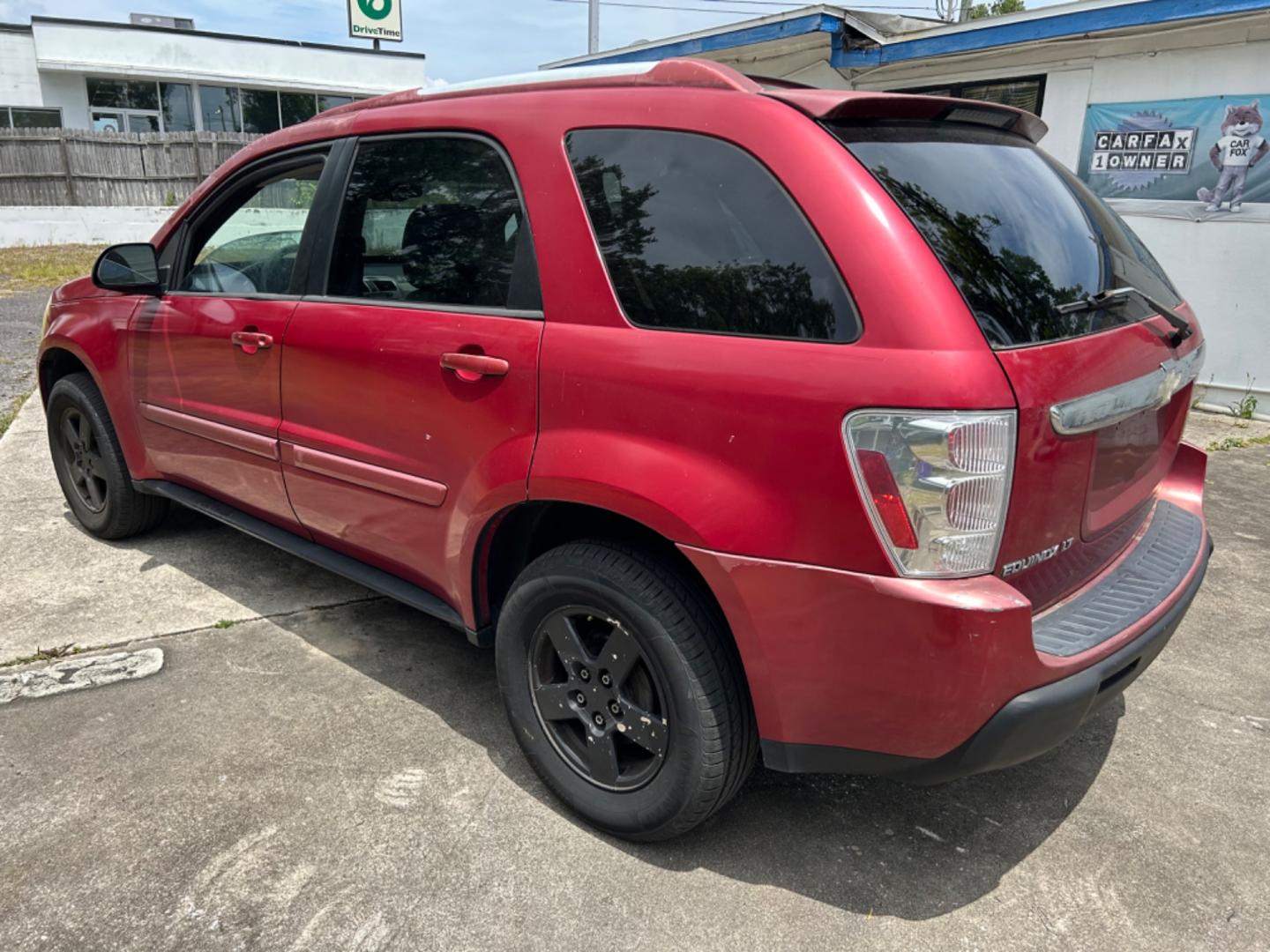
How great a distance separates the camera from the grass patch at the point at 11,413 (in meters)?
6.53

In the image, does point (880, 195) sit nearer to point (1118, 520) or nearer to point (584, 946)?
point (1118, 520)

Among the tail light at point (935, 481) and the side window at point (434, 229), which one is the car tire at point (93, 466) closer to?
the side window at point (434, 229)

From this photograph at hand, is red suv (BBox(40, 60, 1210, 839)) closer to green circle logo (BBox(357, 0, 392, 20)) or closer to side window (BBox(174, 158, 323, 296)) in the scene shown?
side window (BBox(174, 158, 323, 296))

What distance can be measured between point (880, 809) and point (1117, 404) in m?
1.27

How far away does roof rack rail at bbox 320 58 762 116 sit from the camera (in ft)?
7.41

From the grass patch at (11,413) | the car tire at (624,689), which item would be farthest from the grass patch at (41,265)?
the car tire at (624,689)

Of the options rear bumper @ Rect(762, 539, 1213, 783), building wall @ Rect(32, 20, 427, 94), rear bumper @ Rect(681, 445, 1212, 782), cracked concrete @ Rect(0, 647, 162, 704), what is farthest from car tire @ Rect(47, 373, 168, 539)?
building wall @ Rect(32, 20, 427, 94)

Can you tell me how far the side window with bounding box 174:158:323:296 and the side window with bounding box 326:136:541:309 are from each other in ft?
0.95

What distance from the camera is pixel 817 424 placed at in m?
1.90

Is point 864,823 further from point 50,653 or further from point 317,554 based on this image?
point 50,653

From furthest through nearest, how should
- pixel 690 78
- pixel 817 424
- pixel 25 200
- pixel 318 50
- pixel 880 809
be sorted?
pixel 318 50, pixel 25 200, pixel 880 809, pixel 690 78, pixel 817 424

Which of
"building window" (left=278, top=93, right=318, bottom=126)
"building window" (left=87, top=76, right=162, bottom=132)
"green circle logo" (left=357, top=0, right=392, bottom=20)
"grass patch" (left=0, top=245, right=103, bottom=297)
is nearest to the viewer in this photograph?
"grass patch" (left=0, top=245, right=103, bottom=297)

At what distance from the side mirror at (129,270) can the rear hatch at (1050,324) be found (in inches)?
113

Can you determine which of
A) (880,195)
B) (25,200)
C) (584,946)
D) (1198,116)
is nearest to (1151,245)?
(1198,116)
